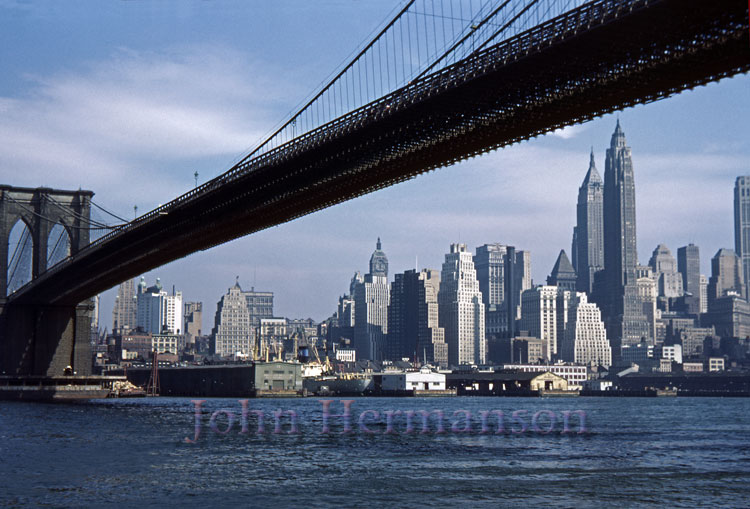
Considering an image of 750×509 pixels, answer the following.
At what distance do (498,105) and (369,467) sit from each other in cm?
1370

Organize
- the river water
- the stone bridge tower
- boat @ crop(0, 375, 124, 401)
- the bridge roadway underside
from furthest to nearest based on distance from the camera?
the stone bridge tower → boat @ crop(0, 375, 124, 401) → the bridge roadway underside → the river water

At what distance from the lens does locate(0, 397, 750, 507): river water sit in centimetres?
2347

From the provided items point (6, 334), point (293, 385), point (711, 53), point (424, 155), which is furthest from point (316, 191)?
point (293, 385)

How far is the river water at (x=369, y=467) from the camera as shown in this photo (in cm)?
2347

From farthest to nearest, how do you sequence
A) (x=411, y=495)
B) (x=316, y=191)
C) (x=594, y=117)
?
(x=316, y=191) → (x=594, y=117) → (x=411, y=495)

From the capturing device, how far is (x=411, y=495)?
930 inches

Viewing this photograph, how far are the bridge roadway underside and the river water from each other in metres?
11.9

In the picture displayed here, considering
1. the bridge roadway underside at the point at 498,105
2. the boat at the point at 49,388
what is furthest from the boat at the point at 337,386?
the bridge roadway underside at the point at 498,105

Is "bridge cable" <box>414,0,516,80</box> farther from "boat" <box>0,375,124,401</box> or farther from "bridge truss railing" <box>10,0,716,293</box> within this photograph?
"boat" <box>0,375,124,401</box>

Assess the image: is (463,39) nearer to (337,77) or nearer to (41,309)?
(337,77)

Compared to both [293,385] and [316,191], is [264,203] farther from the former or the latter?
[293,385]

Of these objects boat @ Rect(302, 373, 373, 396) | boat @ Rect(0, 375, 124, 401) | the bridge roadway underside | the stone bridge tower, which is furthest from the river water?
boat @ Rect(302, 373, 373, 396)

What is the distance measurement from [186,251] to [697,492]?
168 ft

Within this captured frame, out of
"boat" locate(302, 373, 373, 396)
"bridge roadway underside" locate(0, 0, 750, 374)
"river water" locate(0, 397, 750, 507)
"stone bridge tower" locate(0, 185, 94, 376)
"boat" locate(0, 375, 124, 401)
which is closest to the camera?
"river water" locate(0, 397, 750, 507)
